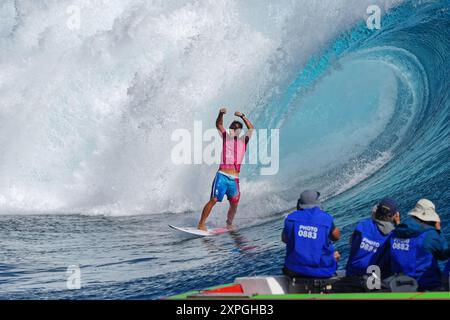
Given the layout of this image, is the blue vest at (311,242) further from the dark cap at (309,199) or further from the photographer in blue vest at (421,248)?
the photographer in blue vest at (421,248)

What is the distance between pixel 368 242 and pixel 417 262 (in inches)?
19.2

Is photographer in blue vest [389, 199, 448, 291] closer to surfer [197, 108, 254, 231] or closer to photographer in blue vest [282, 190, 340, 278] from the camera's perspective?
photographer in blue vest [282, 190, 340, 278]

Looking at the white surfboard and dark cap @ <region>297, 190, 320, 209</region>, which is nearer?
dark cap @ <region>297, 190, 320, 209</region>

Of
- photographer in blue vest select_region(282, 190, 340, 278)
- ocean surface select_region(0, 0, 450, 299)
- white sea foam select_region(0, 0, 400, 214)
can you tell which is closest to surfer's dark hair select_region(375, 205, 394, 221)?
photographer in blue vest select_region(282, 190, 340, 278)

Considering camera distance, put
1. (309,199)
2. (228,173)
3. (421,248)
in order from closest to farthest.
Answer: (421,248), (309,199), (228,173)

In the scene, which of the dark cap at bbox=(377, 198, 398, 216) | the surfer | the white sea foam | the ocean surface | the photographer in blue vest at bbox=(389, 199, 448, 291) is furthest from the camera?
the white sea foam

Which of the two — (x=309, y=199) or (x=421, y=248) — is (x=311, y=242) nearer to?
(x=309, y=199)

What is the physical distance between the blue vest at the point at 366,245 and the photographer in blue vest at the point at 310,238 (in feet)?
0.62

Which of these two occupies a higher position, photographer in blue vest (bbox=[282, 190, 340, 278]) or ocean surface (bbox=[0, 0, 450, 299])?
ocean surface (bbox=[0, 0, 450, 299])

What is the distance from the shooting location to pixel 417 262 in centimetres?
616

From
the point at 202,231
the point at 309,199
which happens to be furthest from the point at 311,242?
the point at 202,231

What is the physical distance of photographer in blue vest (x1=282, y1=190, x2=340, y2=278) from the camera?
21.2 feet

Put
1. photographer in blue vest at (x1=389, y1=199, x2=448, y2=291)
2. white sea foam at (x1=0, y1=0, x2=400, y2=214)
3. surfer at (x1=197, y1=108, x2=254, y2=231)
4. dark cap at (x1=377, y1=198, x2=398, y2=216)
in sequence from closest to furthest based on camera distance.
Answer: photographer in blue vest at (x1=389, y1=199, x2=448, y2=291) < dark cap at (x1=377, y1=198, x2=398, y2=216) < surfer at (x1=197, y1=108, x2=254, y2=231) < white sea foam at (x1=0, y1=0, x2=400, y2=214)

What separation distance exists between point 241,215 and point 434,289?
265 inches
